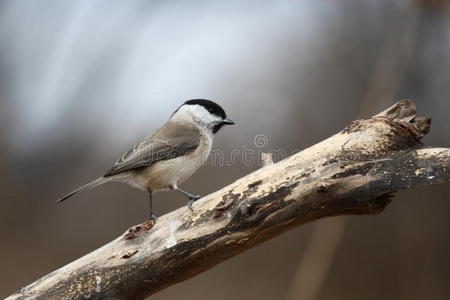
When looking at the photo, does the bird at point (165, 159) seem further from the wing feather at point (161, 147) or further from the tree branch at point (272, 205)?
the tree branch at point (272, 205)

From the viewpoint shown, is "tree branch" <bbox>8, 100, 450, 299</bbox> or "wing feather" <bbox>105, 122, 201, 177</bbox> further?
"wing feather" <bbox>105, 122, 201, 177</bbox>

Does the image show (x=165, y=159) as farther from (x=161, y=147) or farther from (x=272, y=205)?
(x=272, y=205)

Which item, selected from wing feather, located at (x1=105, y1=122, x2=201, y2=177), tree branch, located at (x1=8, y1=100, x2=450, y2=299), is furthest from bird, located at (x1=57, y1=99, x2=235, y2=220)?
tree branch, located at (x1=8, y1=100, x2=450, y2=299)

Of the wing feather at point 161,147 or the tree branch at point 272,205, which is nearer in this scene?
the tree branch at point 272,205

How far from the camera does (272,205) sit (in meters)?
2.88

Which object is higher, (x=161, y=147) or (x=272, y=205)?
(x=161, y=147)

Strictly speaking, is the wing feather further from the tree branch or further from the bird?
the tree branch

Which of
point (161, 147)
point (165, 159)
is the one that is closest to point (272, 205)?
point (165, 159)

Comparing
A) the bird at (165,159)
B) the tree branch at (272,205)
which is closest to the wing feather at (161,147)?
the bird at (165,159)

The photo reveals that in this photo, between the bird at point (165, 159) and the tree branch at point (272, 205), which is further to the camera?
the bird at point (165, 159)

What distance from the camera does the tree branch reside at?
9.26ft

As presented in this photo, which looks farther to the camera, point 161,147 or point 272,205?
point 161,147

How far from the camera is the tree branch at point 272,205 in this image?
111 inches

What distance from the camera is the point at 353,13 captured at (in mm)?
6535
